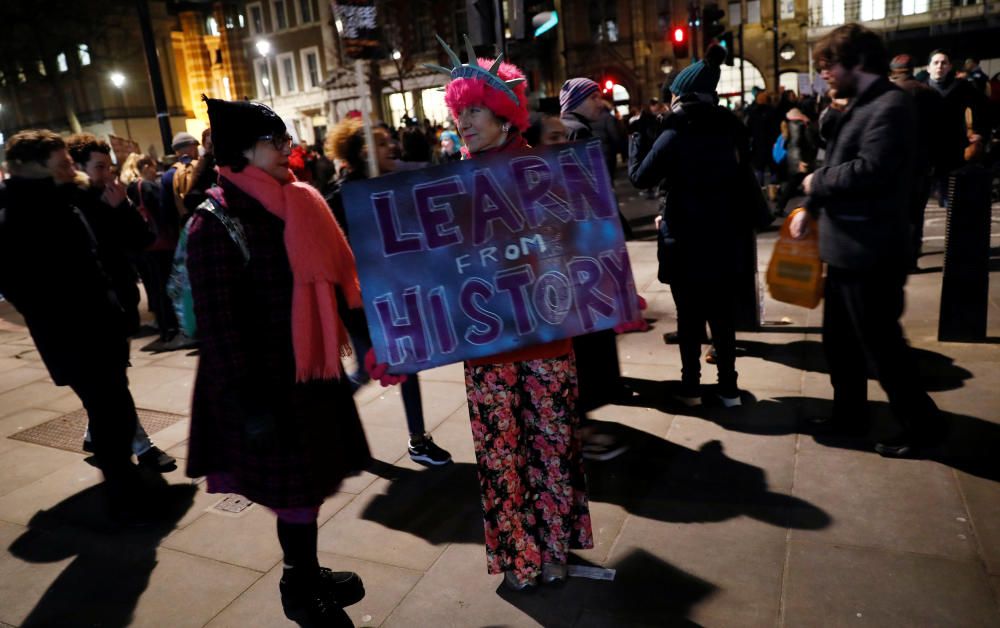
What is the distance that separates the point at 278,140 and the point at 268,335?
70 centimetres

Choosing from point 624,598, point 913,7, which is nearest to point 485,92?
point 624,598

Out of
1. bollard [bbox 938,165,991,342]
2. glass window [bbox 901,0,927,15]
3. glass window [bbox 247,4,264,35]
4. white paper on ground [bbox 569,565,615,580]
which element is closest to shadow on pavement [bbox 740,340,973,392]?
bollard [bbox 938,165,991,342]

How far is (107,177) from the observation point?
4.20m

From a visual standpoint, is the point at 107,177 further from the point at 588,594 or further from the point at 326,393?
the point at 588,594

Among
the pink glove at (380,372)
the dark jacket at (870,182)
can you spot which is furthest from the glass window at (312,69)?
the pink glove at (380,372)

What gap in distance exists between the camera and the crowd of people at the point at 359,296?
239 centimetres

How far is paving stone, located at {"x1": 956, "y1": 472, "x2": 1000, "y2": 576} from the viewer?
2662 mm

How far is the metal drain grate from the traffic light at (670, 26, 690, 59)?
39.0 ft

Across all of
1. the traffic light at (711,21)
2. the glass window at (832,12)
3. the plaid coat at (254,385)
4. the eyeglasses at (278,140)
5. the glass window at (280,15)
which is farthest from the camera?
the glass window at (280,15)

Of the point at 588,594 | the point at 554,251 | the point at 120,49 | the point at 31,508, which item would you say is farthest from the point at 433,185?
the point at 120,49

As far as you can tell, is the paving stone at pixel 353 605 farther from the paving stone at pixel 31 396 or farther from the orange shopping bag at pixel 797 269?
the paving stone at pixel 31 396

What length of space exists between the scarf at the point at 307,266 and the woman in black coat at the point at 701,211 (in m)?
2.37

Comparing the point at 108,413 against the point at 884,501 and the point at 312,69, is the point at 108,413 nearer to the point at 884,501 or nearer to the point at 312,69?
the point at 884,501

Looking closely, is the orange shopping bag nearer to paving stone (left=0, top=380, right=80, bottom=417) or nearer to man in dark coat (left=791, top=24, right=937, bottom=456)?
man in dark coat (left=791, top=24, right=937, bottom=456)
